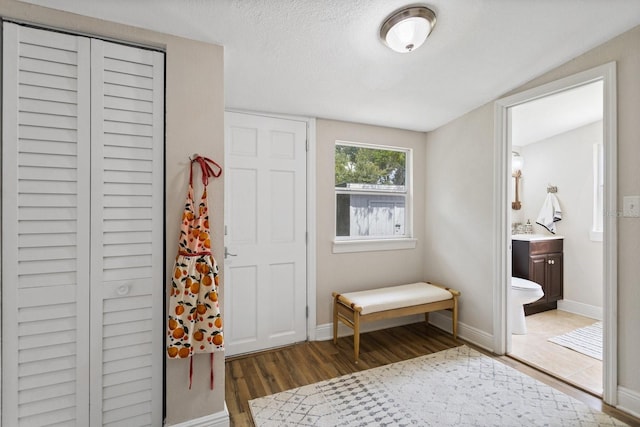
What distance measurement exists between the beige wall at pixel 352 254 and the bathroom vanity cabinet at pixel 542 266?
4.01ft

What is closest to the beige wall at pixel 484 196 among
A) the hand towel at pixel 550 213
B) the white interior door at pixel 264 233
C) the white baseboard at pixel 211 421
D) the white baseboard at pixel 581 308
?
the white interior door at pixel 264 233

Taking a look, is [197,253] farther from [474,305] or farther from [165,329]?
[474,305]

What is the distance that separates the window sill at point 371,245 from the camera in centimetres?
290

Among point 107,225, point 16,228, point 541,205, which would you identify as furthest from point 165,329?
point 541,205

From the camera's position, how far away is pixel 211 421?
5.33ft

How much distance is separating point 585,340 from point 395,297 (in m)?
1.87

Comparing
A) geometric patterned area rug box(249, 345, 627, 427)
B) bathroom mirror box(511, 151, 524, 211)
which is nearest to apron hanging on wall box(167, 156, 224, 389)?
geometric patterned area rug box(249, 345, 627, 427)

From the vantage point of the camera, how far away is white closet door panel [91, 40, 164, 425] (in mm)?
1443

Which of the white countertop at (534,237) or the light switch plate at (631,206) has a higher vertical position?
the light switch plate at (631,206)

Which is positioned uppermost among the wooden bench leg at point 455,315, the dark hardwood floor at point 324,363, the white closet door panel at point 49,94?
the white closet door panel at point 49,94

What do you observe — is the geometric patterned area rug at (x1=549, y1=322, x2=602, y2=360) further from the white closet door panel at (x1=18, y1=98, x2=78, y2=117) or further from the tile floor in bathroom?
the white closet door panel at (x1=18, y1=98, x2=78, y2=117)

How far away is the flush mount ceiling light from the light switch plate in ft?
5.13

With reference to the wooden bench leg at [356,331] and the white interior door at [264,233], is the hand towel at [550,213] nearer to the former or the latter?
the wooden bench leg at [356,331]

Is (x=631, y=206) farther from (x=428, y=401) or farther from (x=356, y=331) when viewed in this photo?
(x=356, y=331)
